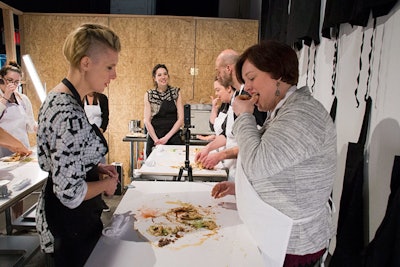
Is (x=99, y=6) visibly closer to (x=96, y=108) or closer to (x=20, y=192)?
(x=96, y=108)

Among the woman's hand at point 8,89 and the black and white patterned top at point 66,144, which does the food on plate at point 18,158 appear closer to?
the woman's hand at point 8,89

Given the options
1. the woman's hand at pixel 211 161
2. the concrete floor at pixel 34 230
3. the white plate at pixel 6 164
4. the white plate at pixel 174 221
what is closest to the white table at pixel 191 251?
the white plate at pixel 174 221

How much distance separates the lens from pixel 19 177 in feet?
7.60

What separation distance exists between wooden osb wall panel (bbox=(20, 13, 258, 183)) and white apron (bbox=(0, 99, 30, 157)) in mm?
1773

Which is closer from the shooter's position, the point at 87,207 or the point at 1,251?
the point at 87,207

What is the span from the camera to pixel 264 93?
1.32m

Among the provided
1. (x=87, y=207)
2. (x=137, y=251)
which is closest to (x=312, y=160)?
(x=137, y=251)

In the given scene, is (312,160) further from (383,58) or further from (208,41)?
(208,41)

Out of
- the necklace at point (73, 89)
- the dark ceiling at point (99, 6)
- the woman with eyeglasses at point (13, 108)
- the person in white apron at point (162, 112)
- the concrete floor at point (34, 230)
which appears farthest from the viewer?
the dark ceiling at point (99, 6)

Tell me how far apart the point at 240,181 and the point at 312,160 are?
0.31 m

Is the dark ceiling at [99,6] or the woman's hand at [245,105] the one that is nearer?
the woman's hand at [245,105]

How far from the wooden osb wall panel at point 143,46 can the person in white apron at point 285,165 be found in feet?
12.4

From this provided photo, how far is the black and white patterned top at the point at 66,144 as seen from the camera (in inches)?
46.6

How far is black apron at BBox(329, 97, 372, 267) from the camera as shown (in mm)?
1827
